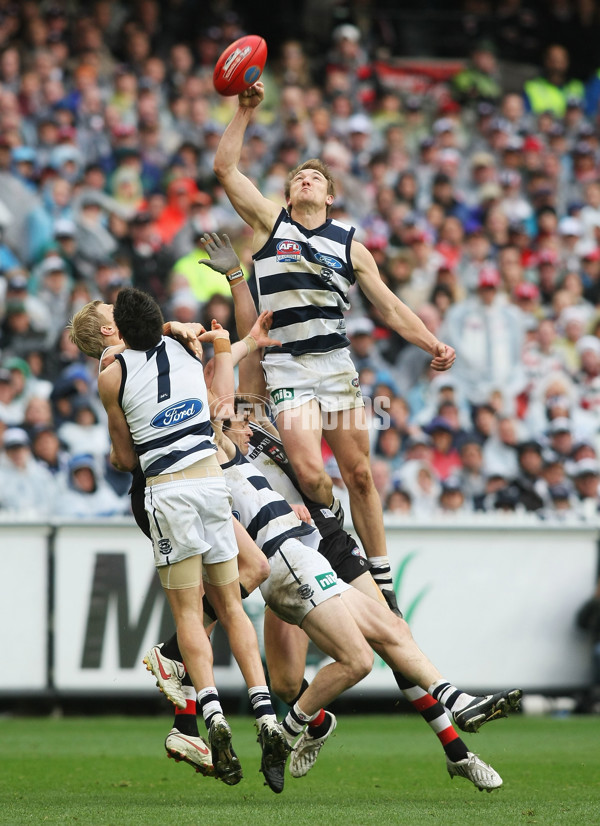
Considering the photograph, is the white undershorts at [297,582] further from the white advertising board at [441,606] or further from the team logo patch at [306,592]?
the white advertising board at [441,606]

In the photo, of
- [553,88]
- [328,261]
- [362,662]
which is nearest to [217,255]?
[328,261]

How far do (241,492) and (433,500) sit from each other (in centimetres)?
522

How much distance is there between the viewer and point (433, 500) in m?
12.4

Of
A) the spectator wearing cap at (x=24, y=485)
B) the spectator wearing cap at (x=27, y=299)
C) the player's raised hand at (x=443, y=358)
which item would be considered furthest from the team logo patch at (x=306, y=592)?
the spectator wearing cap at (x=27, y=299)

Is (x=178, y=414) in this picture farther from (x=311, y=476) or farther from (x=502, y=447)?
(x=502, y=447)

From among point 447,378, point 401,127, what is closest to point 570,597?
point 447,378

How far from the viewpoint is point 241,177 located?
7805mm

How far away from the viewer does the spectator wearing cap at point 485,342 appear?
14.6m

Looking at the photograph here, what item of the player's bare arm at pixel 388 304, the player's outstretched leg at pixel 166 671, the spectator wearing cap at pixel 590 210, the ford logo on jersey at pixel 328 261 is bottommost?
the player's outstretched leg at pixel 166 671

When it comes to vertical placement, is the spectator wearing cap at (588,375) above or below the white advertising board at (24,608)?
above

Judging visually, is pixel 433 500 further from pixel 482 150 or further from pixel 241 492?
pixel 482 150

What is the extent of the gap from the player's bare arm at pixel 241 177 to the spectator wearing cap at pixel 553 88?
12.0 metres

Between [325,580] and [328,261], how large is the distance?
75.1 inches

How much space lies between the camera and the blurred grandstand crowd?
12570mm
